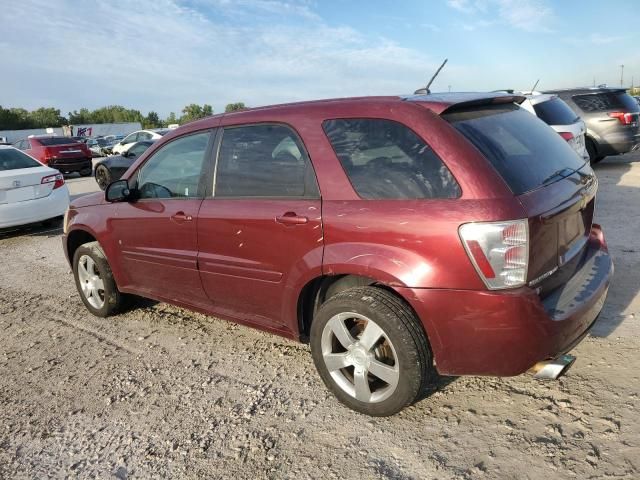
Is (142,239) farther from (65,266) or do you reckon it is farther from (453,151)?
(65,266)

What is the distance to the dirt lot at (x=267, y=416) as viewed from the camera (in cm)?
243

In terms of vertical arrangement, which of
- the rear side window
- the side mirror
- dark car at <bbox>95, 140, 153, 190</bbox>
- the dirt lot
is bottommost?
the dirt lot

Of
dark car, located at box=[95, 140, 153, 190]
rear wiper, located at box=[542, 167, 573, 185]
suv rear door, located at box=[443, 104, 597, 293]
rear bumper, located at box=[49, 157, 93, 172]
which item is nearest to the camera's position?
suv rear door, located at box=[443, 104, 597, 293]

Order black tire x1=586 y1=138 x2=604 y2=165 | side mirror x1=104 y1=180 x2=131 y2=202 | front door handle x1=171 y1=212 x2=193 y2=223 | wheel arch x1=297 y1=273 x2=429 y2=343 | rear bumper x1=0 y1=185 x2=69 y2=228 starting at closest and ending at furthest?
wheel arch x1=297 y1=273 x2=429 y2=343 < front door handle x1=171 y1=212 x2=193 y2=223 < side mirror x1=104 y1=180 x2=131 y2=202 < rear bumper x1=0 y1=185 x2=69 y2=228 < black tire x1=586 y1=138 x2=604 y2=165

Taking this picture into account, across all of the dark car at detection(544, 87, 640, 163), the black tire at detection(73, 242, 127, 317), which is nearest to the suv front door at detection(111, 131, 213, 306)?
the black tire at detection(73, 242, 127, 317)

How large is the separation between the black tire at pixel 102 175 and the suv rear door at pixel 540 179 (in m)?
12.2

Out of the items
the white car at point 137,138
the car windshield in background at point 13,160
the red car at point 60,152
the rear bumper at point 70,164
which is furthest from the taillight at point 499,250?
the white car at point 137,138

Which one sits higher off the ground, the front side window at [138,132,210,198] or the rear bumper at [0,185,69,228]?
the front side window at [138,132,210,198]

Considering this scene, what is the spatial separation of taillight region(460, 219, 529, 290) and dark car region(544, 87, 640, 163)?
30.9ft

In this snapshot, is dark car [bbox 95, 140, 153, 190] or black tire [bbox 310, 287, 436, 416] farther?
dark car [bbox 95, 140, 153, 190]

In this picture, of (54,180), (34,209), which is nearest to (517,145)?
(34,209)

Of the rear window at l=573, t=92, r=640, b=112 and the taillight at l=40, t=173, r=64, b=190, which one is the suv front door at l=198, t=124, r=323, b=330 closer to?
the taillight at l=40, t=173, r=64, b=190

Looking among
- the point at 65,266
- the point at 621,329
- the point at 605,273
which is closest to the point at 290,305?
the point at 605,273

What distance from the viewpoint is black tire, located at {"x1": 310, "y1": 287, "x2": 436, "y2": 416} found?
251 cm
